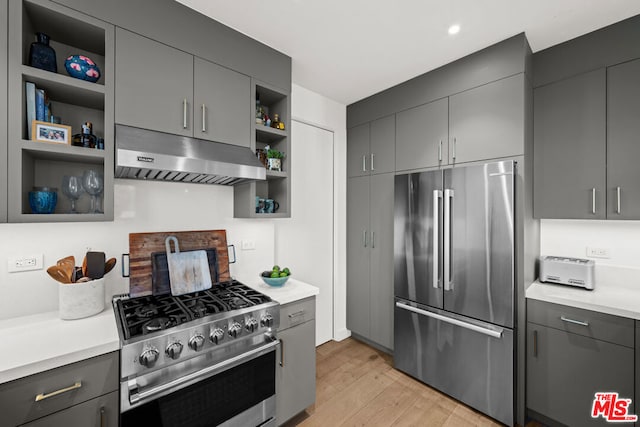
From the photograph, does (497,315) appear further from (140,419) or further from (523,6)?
(140,419)

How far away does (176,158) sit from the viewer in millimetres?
1551

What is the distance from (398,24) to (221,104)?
132 cm

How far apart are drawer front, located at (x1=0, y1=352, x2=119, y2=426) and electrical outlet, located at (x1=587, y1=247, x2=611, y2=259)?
3152 millimetres

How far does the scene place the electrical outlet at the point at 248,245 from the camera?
2.31m

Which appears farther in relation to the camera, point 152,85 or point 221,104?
point 221,104

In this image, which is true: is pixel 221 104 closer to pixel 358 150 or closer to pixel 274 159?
pixel 274 159

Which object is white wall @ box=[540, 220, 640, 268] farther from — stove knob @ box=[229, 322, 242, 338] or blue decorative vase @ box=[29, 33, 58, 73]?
blue decorative vase @ box=[29, 33, 58, 73]

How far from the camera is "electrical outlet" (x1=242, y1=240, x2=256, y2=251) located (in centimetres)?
231

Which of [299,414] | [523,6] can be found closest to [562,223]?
[523,6]

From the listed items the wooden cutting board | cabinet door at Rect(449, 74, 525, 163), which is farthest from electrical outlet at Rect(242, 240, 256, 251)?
cabinet door at Rect(449, 74, 525, 163)

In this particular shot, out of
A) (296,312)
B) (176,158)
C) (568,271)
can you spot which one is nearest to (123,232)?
(176,158)

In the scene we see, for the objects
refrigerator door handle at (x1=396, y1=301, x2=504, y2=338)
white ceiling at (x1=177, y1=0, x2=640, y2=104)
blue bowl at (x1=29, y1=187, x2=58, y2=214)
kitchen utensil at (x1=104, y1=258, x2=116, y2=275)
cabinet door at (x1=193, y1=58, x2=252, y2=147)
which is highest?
white ceiling at (x1=177, y1=0, x2=640, y2=104)

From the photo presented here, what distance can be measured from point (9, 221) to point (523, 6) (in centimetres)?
298

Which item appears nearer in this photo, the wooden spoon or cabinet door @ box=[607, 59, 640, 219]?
the wooden spoon
